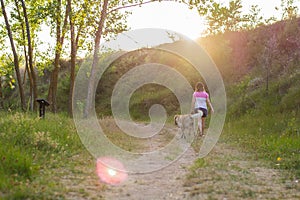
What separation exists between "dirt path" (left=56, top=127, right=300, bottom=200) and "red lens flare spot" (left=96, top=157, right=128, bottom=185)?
17 cm

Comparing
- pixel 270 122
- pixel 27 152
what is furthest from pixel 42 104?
pixel 270 122

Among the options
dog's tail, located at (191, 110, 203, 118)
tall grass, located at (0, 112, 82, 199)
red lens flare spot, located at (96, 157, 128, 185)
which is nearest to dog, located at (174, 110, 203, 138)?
dog's tail, located at (191, 110, 203, 118)

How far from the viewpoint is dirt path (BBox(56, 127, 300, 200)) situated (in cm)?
671

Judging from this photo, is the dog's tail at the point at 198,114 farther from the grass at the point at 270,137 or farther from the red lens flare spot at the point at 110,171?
the red lens flare spot at the point at 110,171

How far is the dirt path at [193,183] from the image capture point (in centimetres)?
671

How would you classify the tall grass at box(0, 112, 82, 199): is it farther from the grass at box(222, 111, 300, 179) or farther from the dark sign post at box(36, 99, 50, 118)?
the grass at box(222, 111, 300, 179)

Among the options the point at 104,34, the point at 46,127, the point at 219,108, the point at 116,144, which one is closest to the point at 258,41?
the point at 219,108

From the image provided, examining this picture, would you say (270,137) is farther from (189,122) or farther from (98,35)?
(98,35)

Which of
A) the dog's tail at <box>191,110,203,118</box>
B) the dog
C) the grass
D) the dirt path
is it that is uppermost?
the dog's tail at <box>191,110,203,118</box>

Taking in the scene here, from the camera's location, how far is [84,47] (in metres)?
22.9

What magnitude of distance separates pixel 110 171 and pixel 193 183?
7.35 feet

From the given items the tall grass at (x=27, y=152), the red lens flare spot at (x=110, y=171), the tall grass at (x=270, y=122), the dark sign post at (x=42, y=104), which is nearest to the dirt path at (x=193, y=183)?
the red lens flare spot at (x=110, y=171)

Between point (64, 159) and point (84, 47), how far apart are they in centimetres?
1464

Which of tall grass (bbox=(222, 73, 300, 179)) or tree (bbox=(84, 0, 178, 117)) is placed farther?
tree (bbox=(84, 0, 178, 117))
